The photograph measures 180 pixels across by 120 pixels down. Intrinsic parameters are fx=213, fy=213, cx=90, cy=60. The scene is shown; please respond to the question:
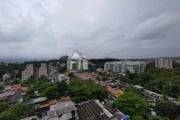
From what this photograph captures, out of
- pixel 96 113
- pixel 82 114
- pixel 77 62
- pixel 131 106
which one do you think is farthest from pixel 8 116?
pixel 77 62

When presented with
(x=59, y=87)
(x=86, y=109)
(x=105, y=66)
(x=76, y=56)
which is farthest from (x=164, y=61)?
(x=86, y=109)

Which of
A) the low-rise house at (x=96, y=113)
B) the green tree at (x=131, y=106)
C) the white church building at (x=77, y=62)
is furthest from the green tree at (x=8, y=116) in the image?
the white church building at (x=77, y=62)

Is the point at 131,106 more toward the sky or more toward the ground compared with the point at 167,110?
more toward the sky

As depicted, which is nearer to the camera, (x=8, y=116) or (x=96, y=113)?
(x=8, y=116)

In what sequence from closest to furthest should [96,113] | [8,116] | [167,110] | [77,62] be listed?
[8,116], [96,113], [167,110], [77,62]

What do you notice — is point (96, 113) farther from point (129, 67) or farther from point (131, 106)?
point (129, 67)

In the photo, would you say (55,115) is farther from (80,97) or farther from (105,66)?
(105,66)

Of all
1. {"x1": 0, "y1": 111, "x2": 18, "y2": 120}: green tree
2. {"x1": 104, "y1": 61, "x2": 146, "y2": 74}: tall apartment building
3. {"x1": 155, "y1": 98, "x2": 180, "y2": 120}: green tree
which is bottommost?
{"x1": 155, "y1": 98, "x2": 180, "y2": 120}: green tree

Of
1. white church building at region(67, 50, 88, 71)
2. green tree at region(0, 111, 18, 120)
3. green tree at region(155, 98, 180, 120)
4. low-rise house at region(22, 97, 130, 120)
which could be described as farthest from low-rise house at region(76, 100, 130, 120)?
white church building at region(67, 50, 88, 71)

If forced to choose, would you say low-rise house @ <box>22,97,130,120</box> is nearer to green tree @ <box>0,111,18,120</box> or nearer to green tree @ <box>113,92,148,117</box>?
green tree @ <box>0,111,18,120</box>

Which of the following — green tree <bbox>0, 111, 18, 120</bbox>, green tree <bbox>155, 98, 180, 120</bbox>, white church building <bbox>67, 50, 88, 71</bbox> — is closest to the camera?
green tree <bbox>0, 111, 18, 120</bbox>

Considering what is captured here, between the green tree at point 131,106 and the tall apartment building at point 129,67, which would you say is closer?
the green tree at point 131,106

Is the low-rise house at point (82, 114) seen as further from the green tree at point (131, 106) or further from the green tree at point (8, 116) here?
the green tree at point (131, 106)
